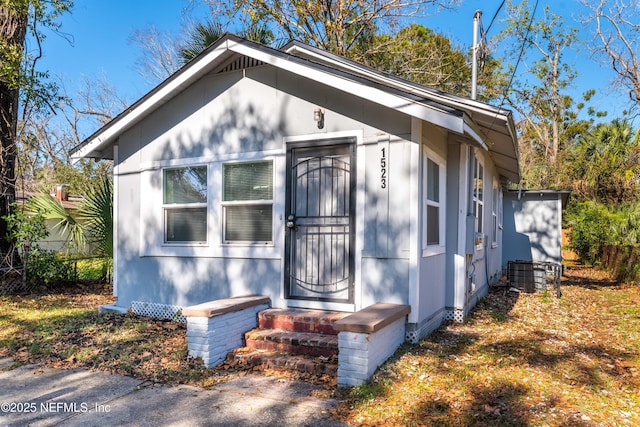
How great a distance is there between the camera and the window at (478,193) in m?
7.43

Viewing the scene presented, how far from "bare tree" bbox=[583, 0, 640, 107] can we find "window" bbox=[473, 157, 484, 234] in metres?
10.0

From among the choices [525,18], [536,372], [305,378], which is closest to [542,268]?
[536,372]

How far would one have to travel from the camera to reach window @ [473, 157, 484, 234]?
7433 millimetres

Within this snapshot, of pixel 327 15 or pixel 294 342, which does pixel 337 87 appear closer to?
pixel 294 342

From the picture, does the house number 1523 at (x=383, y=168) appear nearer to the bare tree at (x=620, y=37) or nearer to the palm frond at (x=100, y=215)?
the palm frond at (x=100, y=215)

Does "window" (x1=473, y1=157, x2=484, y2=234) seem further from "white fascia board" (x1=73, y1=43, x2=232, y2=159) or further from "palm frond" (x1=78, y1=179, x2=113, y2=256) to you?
"palm frond" (x1=78, y1=179, x2=113, y2=256)

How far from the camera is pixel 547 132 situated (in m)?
26.9

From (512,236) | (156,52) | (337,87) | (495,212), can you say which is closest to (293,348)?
(337,87)

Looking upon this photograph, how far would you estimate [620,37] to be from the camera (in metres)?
15.3

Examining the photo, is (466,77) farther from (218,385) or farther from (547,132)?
(218,385)

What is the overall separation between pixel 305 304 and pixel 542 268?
6.23 m

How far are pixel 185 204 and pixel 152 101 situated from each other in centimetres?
159

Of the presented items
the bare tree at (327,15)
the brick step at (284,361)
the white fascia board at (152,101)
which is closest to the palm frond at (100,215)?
the white fascia board at (152,101)

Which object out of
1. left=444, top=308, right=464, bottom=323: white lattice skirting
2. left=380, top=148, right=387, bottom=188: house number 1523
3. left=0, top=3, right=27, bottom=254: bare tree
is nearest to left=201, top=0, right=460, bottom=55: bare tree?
left=0, top=3, right=27, bottom=254: bare tree
